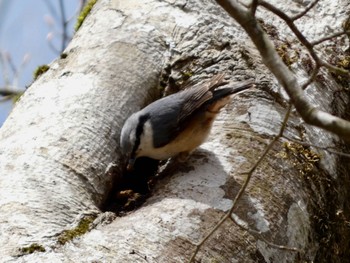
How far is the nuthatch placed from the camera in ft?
9.54

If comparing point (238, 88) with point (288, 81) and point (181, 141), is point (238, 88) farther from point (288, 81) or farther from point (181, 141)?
point (288, 81)

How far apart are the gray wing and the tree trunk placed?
0.07 meters

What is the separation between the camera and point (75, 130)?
2.73 m

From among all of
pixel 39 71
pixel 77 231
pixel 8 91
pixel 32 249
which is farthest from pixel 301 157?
pixel 8 91

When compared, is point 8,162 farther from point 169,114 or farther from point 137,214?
point 169,114

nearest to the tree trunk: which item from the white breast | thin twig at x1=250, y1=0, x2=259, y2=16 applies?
the white breast

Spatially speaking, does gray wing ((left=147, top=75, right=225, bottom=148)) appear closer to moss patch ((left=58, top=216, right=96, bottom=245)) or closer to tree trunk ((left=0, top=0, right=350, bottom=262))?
tree trunk ((left=0, top=0, right=350, bottom=262))

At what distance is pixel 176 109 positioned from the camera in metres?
3.09

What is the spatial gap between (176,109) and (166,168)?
0.29 meters

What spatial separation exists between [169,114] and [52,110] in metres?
0.53

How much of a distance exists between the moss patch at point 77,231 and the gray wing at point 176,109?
27.1 inches

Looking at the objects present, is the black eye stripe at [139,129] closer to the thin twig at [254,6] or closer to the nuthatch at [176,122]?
the nuthatch at [176,122]

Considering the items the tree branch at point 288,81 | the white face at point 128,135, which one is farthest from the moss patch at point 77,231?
the tree branch at point 288,81

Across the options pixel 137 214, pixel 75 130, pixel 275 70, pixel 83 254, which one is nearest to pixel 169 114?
pixel 75 130
